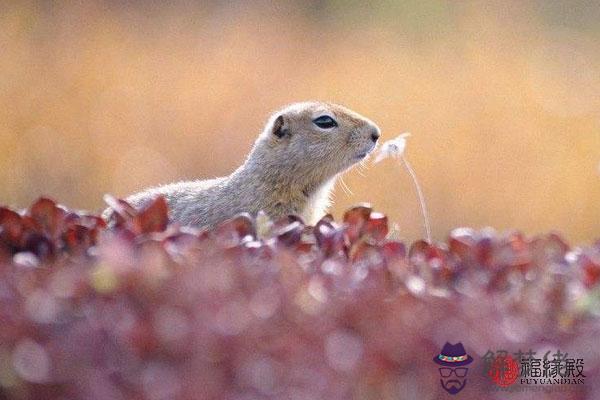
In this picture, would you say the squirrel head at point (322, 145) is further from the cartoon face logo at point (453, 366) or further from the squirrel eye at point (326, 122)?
the cartoon face logo at point (453, 366)

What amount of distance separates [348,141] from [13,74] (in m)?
5.27

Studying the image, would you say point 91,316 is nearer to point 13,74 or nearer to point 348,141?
point 348,141

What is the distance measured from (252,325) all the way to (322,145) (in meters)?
3.19

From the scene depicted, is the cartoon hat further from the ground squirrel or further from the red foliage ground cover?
the ground squirrel

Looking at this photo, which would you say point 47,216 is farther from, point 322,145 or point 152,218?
point 322,145

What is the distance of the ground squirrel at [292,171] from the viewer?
507cm

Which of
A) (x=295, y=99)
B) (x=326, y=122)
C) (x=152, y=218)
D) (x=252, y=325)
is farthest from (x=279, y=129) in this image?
(x=295, y=99)

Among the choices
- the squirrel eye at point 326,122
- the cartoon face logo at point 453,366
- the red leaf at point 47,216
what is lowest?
the cartoon face logo at point 453,366

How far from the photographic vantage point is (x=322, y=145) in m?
5.26

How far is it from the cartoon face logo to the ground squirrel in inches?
114


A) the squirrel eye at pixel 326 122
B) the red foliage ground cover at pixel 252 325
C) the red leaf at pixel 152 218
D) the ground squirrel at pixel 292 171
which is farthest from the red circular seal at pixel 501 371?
the squirrel eye at pixel 326 122

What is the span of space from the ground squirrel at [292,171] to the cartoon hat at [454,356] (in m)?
2.88

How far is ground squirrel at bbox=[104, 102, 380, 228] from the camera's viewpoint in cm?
507

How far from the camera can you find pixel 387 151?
4.03 m
